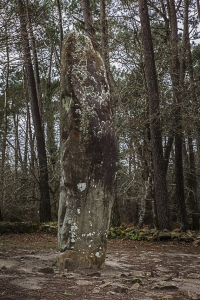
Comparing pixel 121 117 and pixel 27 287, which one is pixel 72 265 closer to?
pixel 27 287

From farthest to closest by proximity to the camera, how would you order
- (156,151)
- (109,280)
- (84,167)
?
(156,151) → (84,167) → (109,280)

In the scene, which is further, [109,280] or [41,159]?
[41,159]

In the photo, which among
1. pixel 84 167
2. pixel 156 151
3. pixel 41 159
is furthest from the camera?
pixel 41 159

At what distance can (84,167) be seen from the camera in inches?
256

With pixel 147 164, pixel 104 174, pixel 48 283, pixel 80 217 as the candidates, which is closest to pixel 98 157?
pixel 104 174

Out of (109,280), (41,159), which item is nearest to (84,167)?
(109,280)

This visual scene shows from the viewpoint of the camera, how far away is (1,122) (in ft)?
79.3

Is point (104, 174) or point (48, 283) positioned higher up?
point (104, 174)

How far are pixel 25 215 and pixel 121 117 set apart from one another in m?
7.06

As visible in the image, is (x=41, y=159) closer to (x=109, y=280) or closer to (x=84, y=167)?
(x=84, y=167)

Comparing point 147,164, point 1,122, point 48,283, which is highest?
point 1,122

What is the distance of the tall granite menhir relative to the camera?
639 centimetres

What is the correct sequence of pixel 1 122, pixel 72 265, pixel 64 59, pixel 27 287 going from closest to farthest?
pixel 27 287 < pixel 72 265 < pixel 64 59 < pixel 1 122

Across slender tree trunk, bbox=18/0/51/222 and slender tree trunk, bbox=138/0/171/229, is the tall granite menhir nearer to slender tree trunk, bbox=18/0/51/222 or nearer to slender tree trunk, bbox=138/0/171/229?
slender tree trunk, bbox=138/0/171/229
